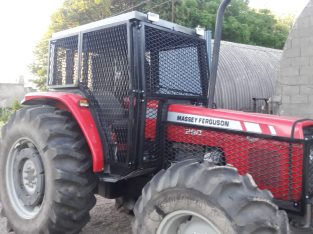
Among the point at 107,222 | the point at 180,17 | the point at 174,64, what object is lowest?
the point at 107,222

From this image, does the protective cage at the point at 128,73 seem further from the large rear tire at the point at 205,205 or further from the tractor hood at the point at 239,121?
the large rear tire at the point at 205,205

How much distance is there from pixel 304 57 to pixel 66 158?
17.9 ft

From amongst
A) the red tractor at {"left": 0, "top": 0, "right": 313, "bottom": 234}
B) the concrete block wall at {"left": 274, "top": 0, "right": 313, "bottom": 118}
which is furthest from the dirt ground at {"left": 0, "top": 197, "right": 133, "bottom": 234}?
the concrete block wall at {"left": 274, "top": 0, "right": 313, "bottom": 118}

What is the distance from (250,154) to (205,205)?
86 cm

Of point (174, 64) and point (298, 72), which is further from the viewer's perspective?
point (298, 72)

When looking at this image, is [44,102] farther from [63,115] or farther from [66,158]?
[66,158]

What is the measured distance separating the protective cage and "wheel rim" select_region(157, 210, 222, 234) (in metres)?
0.84

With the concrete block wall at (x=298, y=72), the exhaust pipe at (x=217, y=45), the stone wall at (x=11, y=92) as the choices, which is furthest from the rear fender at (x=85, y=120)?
the stone wall at (x=11, y=92)

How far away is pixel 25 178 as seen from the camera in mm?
4230

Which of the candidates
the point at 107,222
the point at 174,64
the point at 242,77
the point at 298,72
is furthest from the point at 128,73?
the point at 242,77

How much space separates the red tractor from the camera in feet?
9.87

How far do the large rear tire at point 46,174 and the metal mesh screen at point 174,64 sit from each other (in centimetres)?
96

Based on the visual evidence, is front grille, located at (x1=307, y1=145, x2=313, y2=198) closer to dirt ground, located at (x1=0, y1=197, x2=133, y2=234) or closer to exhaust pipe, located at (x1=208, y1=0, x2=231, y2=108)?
exhaust pipe, located at (x1=208, y1=0, x2=231, y2=108)

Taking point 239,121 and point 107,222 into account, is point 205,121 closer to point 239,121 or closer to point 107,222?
point 239,121
